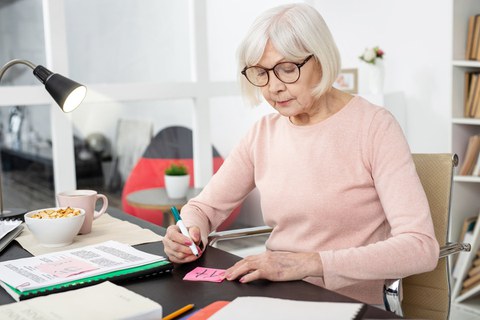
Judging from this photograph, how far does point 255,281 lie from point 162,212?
1984mm

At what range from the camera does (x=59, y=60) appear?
2.89m

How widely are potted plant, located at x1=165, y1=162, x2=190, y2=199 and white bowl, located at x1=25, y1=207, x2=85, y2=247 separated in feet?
5.22

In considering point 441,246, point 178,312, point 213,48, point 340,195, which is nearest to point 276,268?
point 178,312

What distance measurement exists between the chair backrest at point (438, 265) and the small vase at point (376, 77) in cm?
170

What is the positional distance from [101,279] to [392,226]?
0.69 m

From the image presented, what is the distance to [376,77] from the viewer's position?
3.41 meters

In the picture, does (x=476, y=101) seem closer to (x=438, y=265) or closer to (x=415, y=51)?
(x=415, y=51)

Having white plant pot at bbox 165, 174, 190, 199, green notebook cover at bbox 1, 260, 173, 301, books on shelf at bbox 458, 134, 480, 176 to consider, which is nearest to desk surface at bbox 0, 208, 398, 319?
green notebook cover at bbox 1, 260, 173, 301

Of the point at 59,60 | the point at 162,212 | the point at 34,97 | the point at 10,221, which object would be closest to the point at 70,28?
the point at 59,60

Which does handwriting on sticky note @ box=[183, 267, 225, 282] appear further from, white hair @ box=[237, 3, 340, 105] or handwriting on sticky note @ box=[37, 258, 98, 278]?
white hair @ box=[237, 3, 340, 105]

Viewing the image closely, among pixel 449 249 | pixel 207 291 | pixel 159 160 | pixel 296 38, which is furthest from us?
pixel 159 160

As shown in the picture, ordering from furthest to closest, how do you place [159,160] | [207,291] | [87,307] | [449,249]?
1. [159,160]
2. [449,249]
3. [207,291]
4. [87,307]

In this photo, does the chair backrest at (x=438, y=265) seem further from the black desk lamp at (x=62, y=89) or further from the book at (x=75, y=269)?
the black desk lamp at (x=62, y=89)

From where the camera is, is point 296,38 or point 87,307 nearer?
point 87,307
